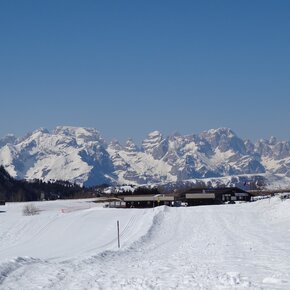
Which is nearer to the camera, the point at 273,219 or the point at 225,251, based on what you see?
the point at 225,251

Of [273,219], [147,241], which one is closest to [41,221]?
[273,219]

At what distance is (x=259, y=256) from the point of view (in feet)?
81.9

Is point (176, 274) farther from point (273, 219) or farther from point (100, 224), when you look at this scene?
point (100, 224)

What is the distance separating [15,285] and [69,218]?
69.6 m

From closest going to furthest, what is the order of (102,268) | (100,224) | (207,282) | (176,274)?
(207,282)
(176,274)
(102,268)
(100,224)

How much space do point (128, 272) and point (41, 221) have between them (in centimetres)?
6807

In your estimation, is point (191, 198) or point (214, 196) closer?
point (191, 198)

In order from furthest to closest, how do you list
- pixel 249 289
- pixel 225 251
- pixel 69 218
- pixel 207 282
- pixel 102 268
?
pixel 69 218 → pixel 225 251 → pixel 102 268 → pixel 207 282 → pixel 249 289

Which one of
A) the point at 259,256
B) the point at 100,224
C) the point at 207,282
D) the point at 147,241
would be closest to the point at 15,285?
the point at 207,282

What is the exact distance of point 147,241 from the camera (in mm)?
39781

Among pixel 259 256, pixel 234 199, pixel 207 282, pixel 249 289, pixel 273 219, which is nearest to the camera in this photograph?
pixel 249 289

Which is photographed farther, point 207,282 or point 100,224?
point 100,224

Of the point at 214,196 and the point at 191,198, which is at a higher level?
the point at 214,196

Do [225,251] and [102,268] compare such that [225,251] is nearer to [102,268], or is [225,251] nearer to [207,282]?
[102,268]
